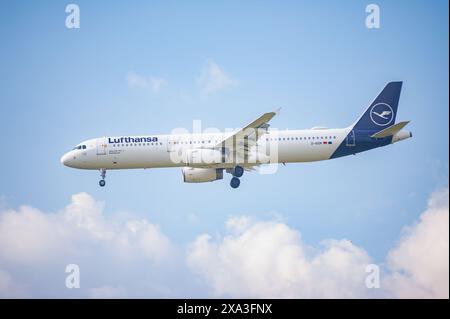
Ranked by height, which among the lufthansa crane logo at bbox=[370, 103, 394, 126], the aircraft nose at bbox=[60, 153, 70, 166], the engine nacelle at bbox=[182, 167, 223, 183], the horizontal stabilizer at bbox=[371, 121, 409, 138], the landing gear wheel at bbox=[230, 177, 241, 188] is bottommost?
the landing gear wheel at bbox=[230, 177, 241, 188]

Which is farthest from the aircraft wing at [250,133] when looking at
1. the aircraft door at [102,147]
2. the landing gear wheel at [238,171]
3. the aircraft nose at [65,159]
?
the aircraft nose at [65,159]

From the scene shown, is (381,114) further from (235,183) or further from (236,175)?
(235,183)

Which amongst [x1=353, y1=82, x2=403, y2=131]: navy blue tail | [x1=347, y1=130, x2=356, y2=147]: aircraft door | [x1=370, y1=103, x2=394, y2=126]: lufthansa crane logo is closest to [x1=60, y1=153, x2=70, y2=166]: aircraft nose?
[x1=347, y1=130, x2=356, y2=147]: aircraft door

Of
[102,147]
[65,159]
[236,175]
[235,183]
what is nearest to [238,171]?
[236,175]

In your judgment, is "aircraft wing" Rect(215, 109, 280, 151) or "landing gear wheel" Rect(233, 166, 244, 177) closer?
"aircraft wing" Rect(215, 109, 280, 151)

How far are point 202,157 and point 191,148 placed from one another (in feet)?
7.60

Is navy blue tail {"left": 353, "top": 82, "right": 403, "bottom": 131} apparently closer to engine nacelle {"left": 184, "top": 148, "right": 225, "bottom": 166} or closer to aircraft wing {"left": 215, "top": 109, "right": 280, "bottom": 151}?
aircraft wing {"left": 215, "top": 109, "right": 280, "bottom": 151}

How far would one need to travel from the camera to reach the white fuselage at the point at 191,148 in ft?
200

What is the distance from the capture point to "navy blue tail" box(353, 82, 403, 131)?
206 ft

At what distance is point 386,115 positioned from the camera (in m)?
63.6
